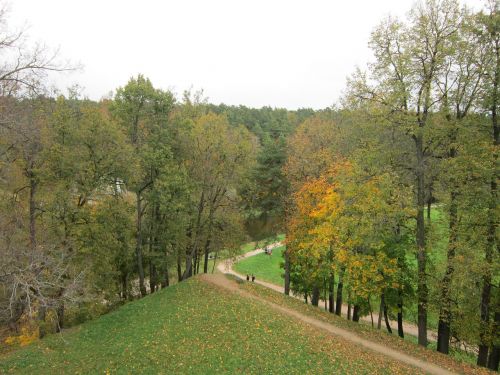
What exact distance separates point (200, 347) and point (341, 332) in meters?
6.70

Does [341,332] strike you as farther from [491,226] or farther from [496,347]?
[491,226]

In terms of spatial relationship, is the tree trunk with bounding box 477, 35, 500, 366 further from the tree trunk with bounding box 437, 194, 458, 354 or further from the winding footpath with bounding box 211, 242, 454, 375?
the winding footpath with bounding box 211, 242, 454, 375

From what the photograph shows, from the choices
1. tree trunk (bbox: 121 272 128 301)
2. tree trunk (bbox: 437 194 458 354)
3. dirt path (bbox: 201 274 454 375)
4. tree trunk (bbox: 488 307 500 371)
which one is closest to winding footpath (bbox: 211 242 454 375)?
dirt path (bbox: 201 274 454 375)

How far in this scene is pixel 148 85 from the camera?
21438 mm

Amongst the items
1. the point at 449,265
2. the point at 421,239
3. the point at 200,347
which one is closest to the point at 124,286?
the point at 200,347

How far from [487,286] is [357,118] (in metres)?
9.38

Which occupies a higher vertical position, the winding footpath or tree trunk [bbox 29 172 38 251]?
tree trunk [bbox 29 172 38 251]

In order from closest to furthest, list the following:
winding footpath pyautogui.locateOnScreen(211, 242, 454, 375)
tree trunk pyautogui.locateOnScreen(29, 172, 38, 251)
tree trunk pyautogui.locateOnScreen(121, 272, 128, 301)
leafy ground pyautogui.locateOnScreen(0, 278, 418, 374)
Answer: leafy ground pyautogui.locateOnScreen(0, 278, 418, 374), winding footpath pyautogui.locateOnScreen(211, 242, 454, 375), tree trunk pyautogui.locateOnScreen(29, 172, 38, 251), tree trunk pyautogui.locateOnScreen(121, 272, 128, 301)

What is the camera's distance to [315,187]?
21.7 meters

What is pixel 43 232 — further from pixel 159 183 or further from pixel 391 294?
pixel 391 294

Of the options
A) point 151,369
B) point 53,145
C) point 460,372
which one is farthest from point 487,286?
point 53,145

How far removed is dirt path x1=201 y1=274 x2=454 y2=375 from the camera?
14000 millimetres

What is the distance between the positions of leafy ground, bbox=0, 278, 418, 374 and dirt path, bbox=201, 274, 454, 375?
744 mm

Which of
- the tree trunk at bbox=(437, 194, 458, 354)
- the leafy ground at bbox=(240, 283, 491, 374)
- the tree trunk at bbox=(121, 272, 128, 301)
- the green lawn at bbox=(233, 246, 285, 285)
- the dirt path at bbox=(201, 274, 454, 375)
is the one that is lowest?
the green lawn at bbox=(233, 246, 285, 285)
